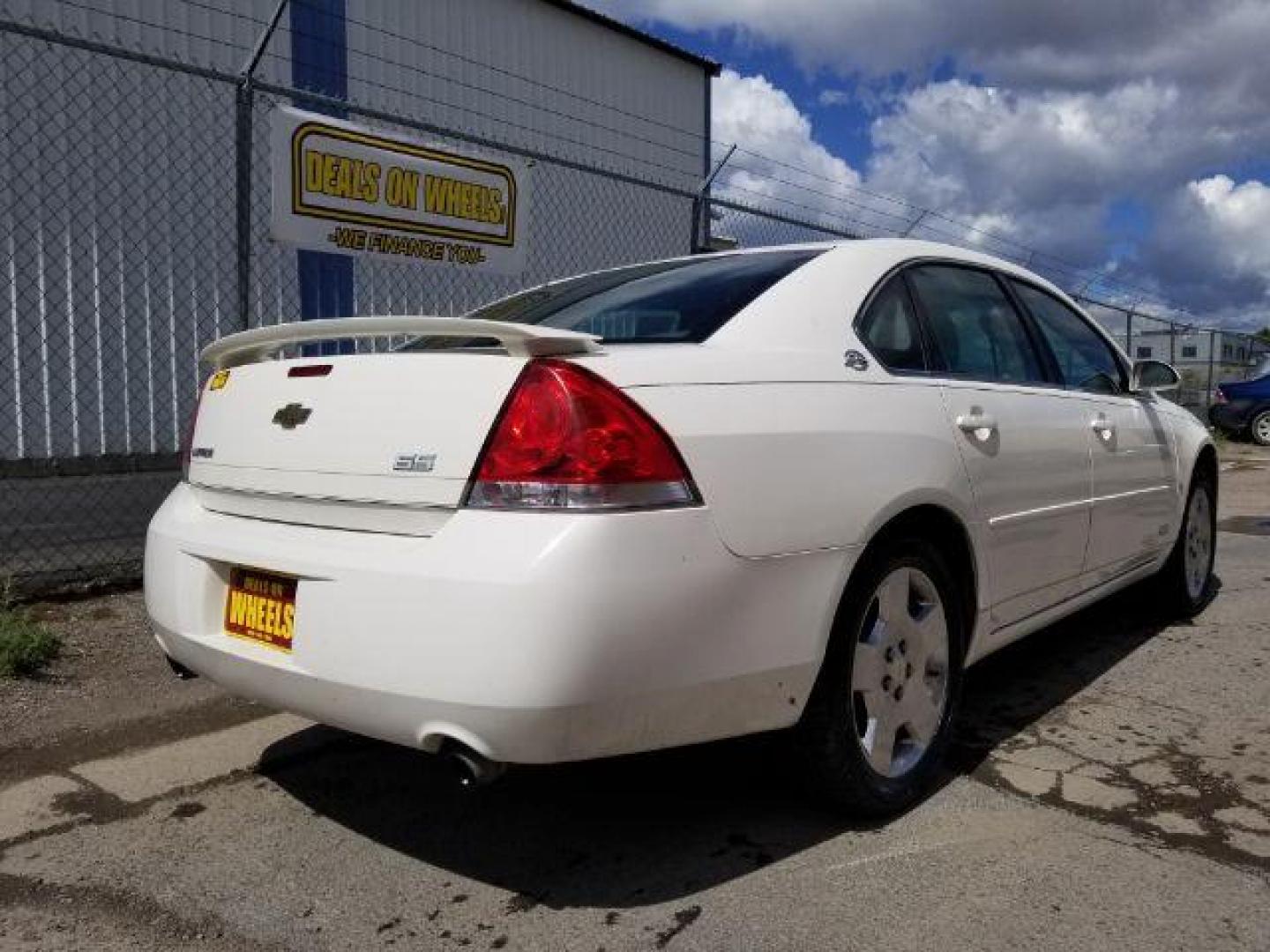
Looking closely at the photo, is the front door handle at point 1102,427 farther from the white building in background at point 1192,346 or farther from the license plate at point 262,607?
the white building in background at point 1192,346

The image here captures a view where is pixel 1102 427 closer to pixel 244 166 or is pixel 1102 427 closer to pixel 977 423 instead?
pixel 977 423

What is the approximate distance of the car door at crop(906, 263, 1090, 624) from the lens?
3.15 m

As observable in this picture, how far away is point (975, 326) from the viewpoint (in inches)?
139

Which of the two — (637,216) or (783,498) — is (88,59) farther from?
(783,498)

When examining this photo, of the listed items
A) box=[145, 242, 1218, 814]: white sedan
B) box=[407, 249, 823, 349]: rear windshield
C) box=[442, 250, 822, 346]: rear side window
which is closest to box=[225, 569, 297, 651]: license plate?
box=[145, 242, 1218, 814]: white sedan

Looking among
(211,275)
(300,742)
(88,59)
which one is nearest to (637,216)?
(211,275)

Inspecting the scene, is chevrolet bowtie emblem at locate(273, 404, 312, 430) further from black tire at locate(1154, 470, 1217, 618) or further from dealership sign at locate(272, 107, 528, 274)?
black tire at locate(1154, 470, 1217, 618)

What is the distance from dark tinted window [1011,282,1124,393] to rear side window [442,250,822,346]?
1334 mm

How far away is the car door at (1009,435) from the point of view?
3148 mm

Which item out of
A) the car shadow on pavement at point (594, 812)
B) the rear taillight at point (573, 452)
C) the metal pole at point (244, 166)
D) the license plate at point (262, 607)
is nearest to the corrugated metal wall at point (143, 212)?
the metal pole at point (244, 166)

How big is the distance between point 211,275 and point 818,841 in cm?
795

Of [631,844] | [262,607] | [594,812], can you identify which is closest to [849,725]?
[631,844]

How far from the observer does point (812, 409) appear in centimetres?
255

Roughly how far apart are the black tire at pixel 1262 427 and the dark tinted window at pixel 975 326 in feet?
57.1
